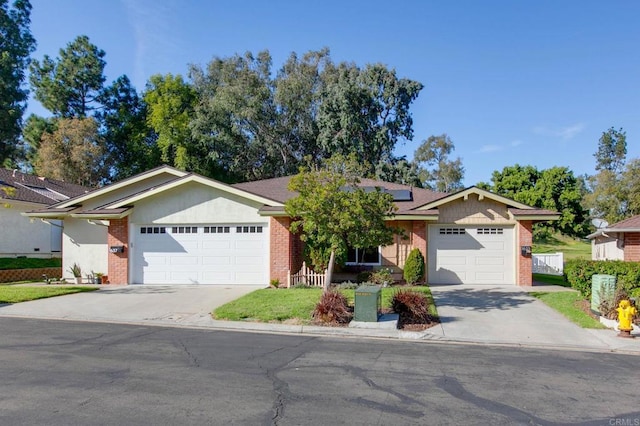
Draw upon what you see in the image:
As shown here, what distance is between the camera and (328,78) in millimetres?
40562

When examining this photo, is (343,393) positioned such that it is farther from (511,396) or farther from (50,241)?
(50,241)

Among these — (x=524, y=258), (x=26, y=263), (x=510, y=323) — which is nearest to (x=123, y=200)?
(x=26, y=263)

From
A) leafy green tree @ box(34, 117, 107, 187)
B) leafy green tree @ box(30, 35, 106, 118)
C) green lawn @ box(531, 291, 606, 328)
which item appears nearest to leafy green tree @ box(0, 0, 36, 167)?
leafy green tree @ box(30, 35, 106, 118)

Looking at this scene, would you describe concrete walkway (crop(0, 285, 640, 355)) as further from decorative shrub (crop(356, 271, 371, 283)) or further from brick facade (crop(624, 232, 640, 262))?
brick facade (crop(624, 232, 640, 262))

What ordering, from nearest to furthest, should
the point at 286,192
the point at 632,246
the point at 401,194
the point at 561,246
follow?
the point at 632,246, the point at 401,194, the point at 286,192, the point at 561,246

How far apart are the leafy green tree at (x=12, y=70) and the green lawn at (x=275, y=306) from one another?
42.1m

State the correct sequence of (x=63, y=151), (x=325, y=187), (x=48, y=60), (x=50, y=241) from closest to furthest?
1. (x=325, y=187)
2. (x=50, y=241)
3. (x=63, y=151)
4. (x=48, y=60)

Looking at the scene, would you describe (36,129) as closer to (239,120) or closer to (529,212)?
(239,120)

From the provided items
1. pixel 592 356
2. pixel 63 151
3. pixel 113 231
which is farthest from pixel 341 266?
pixel 63 151

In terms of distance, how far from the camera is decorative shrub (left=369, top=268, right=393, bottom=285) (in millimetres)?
17406

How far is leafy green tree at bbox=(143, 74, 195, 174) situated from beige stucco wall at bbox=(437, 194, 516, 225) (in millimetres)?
25531

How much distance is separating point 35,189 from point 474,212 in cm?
2533

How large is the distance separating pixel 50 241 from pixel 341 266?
17.7 metres

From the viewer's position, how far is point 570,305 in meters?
13.6
